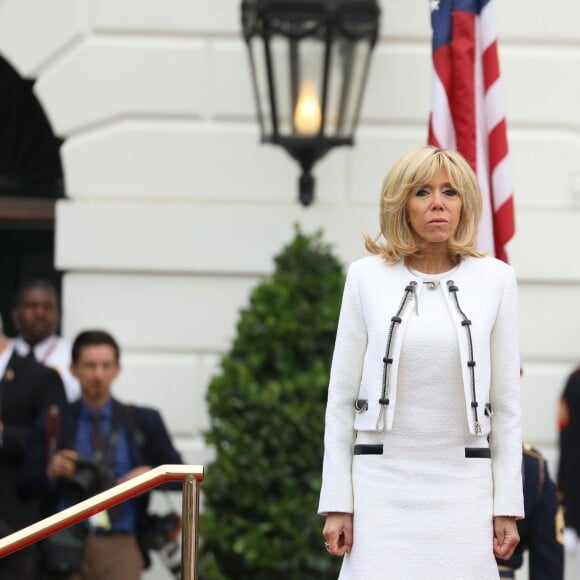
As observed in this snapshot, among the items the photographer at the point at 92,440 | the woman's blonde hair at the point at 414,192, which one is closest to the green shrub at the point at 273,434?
the photographer at the point at 92,440

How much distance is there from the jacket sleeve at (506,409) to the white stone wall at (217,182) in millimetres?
4238

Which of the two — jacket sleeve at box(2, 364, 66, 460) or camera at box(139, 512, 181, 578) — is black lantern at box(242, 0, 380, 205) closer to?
jacket sleeve at box(2, 364, 66, 460)

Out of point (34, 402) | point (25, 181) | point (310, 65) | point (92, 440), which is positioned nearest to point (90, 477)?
point (92, 440)

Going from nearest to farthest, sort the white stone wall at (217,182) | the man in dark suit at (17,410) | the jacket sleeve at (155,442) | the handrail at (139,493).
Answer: the handrail at (139,493) < the man in dark suit at (17,410) < the jacket sleeve at (155,442) < the white stone wall at (217,182)

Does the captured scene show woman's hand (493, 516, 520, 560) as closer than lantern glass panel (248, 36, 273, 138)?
Yes

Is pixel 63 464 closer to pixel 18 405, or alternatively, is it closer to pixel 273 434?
pixel 18 405

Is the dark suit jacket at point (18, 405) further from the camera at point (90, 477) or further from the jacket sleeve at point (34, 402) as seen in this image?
the camera at point (90, 477)

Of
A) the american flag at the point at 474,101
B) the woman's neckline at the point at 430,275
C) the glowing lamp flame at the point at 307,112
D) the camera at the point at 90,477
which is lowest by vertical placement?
the camera at the point at 90,477

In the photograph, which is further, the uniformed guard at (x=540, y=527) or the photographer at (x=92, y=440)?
the photographer at (x=92, y=440)

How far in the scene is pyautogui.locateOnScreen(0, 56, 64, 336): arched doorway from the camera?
8.79 m

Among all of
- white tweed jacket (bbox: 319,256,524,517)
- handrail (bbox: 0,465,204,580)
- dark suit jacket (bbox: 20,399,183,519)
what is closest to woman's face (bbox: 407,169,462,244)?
white tweed jacket (bbox: 319,256,524,517)

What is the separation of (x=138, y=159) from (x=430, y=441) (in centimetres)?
472

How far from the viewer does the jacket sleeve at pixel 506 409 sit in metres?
3.79

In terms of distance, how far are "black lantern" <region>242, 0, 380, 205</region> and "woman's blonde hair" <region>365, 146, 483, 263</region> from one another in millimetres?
3511
